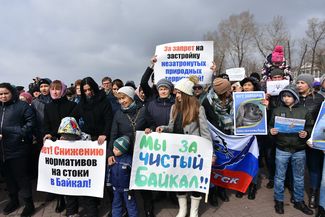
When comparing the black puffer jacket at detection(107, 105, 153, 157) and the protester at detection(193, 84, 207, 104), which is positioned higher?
the protester at detection(193, 84, 207, 104)

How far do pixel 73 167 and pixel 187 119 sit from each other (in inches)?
73.6

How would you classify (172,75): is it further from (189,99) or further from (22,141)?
(22,141)

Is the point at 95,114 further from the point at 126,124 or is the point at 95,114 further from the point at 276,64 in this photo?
the point at 276,64

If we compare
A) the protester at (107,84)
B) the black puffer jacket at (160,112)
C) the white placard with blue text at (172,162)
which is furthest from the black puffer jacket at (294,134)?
the protester at (107,84)

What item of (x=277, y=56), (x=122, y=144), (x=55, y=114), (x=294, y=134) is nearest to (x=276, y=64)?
(x=277, y=56)

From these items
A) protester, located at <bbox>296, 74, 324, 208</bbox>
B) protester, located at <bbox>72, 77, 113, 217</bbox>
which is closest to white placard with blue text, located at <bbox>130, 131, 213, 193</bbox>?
protester, located at <bbox>72, 77, 113, 217</bbox>

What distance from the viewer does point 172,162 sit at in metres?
3.96

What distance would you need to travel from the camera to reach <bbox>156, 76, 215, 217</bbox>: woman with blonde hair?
3947mm

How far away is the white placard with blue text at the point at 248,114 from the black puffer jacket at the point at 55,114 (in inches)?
109

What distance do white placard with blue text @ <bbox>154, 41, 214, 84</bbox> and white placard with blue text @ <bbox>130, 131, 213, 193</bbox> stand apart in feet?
5.61

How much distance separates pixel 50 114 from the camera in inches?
175

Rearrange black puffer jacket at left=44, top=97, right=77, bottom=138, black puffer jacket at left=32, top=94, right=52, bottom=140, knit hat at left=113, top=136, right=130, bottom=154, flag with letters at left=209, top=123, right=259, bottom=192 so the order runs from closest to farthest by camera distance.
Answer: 1. knit hat at left=113, top=136, right=130, bottom=154
2. black puffer jacket at left=44, top=97, right=77, bottom=138
3. flag with letters at left=209, top=123, right=259, bottom=192
4. black puffer jacket at left=32, top=94, right=52, bottom=140

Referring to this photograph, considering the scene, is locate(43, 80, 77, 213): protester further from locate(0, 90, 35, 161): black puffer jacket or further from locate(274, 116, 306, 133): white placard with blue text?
locate(274, 116, 306, 133): white placard with blue text

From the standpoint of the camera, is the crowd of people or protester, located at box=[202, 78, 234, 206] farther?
protester, located at box=[202, 78, 234, 206]
